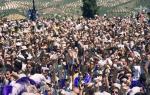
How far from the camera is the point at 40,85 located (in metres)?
26.3

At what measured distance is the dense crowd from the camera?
2662 centimetres

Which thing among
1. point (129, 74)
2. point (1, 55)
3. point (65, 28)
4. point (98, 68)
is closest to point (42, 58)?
point (1, 55)


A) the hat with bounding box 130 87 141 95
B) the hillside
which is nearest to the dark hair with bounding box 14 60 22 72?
the hat with bounding box 130 87 141 95

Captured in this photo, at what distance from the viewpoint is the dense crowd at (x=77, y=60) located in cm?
2662

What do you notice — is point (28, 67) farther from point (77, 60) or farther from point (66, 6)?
point (66, 6)

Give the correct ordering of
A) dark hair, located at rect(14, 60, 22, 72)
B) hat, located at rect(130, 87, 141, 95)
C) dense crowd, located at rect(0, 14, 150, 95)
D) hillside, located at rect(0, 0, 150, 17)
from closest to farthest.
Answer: hat, located at rect(130, 87, 141, 95) → dense crowd, located at rect(0, 14, 150, 95) → dark hair, located at rect(14, 60, 22, 72) → hillside, located at rect(0, 0, 150, 17)

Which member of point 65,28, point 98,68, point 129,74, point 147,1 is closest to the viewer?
point 129,74

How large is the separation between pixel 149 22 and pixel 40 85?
104 ft

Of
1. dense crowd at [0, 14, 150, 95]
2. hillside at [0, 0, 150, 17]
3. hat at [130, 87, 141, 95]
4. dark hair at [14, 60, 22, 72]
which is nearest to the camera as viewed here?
hat at [130, 87, 141, 95]

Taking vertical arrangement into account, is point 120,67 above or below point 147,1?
above

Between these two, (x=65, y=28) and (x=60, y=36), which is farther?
(x=65, y=28)

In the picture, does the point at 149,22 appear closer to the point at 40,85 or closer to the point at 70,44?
the point at 70,44

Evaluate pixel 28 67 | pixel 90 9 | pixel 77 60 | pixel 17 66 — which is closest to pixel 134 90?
pixel 28 67

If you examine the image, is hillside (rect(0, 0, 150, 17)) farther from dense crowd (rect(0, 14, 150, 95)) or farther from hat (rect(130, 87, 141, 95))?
hat (rect(130, 87, 141, 95))
